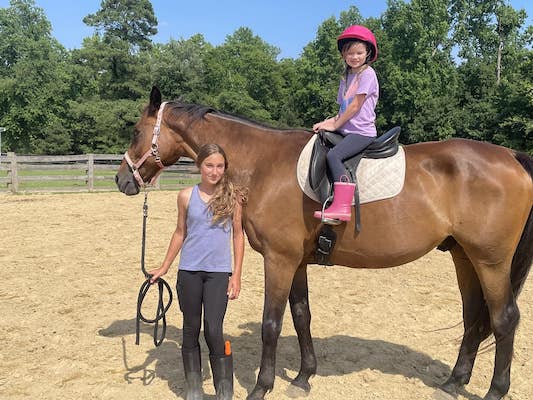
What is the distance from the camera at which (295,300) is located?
3.84 m

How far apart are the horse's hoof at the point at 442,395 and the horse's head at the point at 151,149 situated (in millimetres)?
2772

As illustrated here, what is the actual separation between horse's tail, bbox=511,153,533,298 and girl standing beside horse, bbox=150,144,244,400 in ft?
7.29

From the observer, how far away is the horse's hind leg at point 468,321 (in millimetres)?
3721

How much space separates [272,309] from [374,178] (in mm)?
1254

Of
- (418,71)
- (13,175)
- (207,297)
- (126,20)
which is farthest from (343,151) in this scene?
(126,20)

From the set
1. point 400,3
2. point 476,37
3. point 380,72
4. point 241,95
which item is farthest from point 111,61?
point 476,37

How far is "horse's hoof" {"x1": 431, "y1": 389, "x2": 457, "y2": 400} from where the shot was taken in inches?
140

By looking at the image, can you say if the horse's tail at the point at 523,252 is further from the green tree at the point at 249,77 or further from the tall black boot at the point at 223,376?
the green tree at the point at 249,77

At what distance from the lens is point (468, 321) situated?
12.7ft

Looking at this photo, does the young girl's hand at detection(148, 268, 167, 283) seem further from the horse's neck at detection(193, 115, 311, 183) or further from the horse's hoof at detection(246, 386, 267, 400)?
the horse's hoof at detection(246, 386, 267, 400)

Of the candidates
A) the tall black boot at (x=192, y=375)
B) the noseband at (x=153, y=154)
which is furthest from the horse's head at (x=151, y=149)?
the tall black boot at (x=192, y=375)

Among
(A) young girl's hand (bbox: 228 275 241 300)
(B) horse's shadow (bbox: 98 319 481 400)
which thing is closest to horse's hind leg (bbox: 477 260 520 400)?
(B) horse's shadow (bbox: 98 319 481 400)

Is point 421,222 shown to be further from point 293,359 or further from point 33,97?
point 33,97

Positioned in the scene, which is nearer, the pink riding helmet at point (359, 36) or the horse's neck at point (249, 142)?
the pink riding helmet at point (359, 36)
